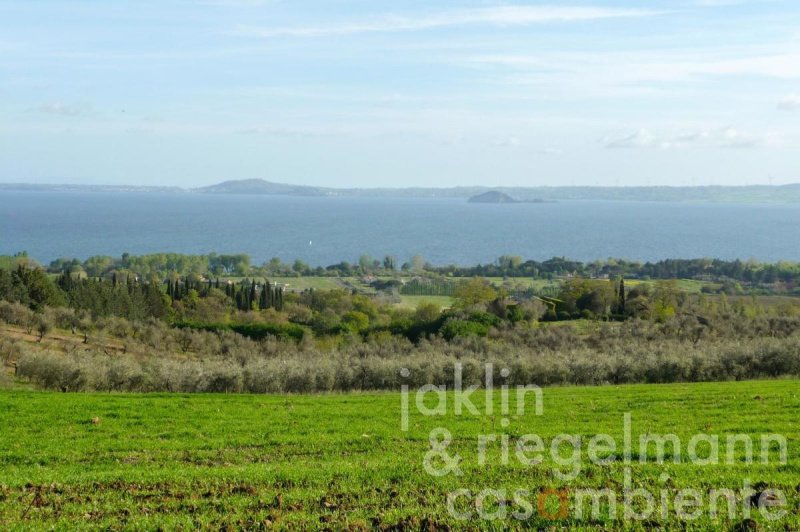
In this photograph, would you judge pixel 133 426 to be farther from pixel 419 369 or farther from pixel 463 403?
pixel 419 369

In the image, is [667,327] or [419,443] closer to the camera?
[419,443]

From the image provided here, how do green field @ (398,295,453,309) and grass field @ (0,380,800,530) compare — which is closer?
grass field @ (0,380,800,530)

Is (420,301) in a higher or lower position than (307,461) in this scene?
lower

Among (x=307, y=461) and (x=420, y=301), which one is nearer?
(x=307, y=461)

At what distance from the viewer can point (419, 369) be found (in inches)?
1139

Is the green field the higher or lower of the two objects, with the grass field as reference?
lower

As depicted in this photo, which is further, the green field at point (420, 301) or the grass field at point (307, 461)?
the green field at point (420, 301)

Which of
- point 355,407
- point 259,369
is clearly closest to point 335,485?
point 355,407

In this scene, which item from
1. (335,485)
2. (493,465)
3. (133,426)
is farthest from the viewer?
(133,426)

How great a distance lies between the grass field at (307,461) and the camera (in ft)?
26.5

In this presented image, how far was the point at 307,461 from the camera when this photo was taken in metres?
11.7

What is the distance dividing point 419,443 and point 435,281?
98.2 meters

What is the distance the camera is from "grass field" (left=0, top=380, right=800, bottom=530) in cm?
808

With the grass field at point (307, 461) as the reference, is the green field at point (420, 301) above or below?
below
